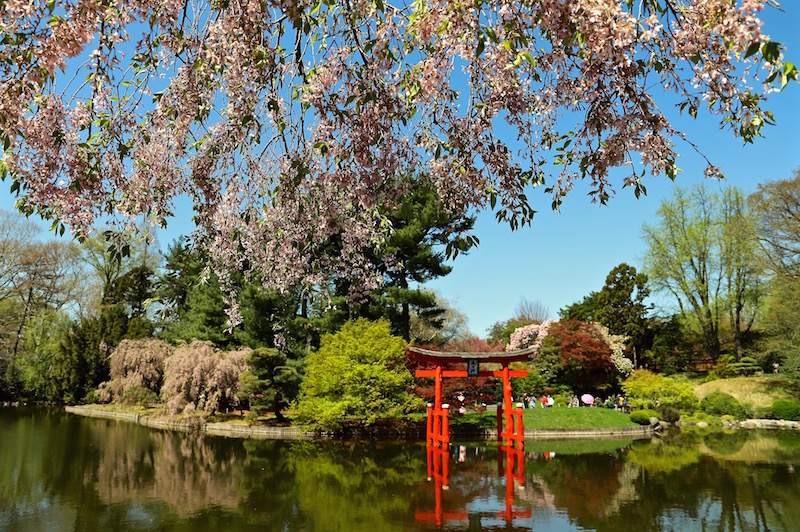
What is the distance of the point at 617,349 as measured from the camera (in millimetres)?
22797

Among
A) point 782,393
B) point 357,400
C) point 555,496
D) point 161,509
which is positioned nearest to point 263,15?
point 161,509

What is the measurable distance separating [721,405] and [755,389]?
2.06 metres

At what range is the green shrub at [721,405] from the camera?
63.7 feet

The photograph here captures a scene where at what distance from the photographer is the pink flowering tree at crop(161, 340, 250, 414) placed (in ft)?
57.7

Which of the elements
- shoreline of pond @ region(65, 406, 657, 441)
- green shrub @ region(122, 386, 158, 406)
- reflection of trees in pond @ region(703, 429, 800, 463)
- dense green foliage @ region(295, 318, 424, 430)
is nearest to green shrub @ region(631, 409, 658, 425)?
shoreline of pond @ region(65, 406, 657, 441)

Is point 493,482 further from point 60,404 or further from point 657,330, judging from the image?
point 60,404

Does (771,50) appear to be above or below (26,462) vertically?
above

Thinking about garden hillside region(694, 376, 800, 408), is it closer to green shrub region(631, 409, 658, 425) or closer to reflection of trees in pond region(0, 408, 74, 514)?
green shrub region(631, 409, 658, 425)

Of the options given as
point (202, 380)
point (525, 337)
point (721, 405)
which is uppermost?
point (525, 337)

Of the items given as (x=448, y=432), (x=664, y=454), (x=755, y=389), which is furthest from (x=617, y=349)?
(x=448, y=432)

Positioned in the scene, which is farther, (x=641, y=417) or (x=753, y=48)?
(x=641, y=417)

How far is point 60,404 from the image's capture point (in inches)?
1070

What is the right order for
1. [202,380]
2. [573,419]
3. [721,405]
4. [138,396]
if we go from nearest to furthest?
1. [573,419]
2. [202,380]
3. [721,405]
4. [138,396]

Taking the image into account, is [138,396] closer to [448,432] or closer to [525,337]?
[448,432]
